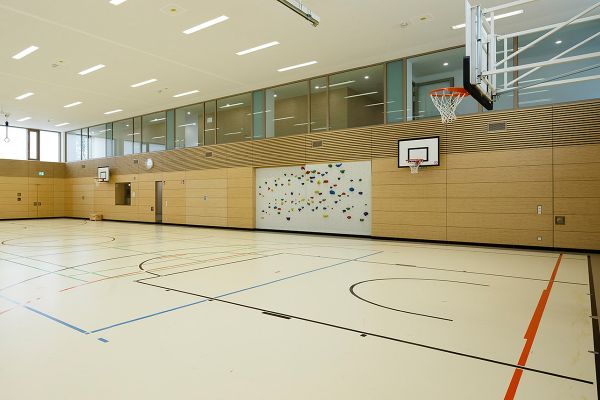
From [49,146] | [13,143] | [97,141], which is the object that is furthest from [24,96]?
[49,146]

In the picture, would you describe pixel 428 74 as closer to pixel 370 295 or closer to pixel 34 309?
pixel 370 295

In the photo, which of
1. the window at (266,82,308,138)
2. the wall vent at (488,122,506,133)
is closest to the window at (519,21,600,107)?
the wall vent at (488,122,506,133)

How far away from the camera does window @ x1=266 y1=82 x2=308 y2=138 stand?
1367 cm

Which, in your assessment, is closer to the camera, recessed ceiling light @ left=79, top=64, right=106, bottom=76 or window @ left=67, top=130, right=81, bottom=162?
recessed ceiling light @ left=79, top=64, right=106, bottom=76

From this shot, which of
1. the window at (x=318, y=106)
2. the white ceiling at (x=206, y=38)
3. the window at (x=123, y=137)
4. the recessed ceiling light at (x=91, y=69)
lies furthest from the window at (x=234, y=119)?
the window at (x=123, y=137)

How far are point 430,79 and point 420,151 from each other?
2.05 m

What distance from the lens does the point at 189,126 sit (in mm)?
17266

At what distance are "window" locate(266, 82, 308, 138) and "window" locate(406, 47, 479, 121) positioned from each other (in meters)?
3.80

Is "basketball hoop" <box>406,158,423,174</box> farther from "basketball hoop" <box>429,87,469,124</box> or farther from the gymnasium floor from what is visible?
the gymnasium floor

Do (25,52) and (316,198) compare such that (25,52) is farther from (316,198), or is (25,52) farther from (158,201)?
(316,198)

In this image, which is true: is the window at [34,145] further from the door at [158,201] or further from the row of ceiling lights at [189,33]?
the door at [158,201]

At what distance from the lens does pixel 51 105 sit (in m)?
16.8

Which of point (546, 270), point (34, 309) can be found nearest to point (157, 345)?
point (34, 309)

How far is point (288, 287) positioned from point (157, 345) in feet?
7.68
